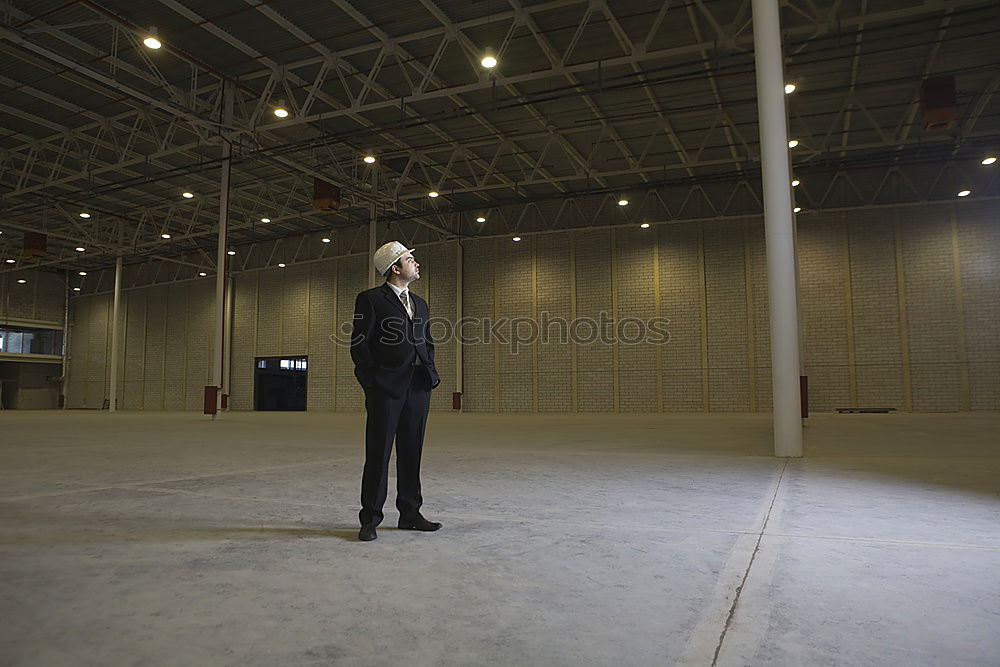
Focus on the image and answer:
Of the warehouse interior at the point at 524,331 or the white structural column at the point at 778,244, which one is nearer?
the warehouse interior at the point at 524,331

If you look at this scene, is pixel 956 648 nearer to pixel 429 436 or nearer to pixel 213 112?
pixel 429 436

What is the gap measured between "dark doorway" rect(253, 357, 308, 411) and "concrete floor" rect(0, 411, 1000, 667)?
81.8 feet

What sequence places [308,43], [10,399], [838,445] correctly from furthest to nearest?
1. [10,399]
2. [308,43]
3. [838,445]

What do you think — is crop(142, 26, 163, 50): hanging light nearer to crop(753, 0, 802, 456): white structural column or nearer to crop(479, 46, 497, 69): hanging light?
crop(479, 46, 497, 69): hanging light

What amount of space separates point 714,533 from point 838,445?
6971 mm

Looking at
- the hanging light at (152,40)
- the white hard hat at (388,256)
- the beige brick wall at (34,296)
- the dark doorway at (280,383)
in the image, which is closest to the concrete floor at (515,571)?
the white hard hat at (388,256)

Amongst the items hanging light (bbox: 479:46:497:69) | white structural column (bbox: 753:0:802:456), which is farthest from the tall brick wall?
hanging light (bbox: 479:46:497:69)

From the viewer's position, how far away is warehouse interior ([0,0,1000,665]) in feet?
7.84

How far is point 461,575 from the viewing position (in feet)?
9.06

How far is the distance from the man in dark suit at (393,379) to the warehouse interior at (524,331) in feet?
1.01

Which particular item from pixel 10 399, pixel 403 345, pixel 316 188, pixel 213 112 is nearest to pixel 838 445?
pixel 403 345
